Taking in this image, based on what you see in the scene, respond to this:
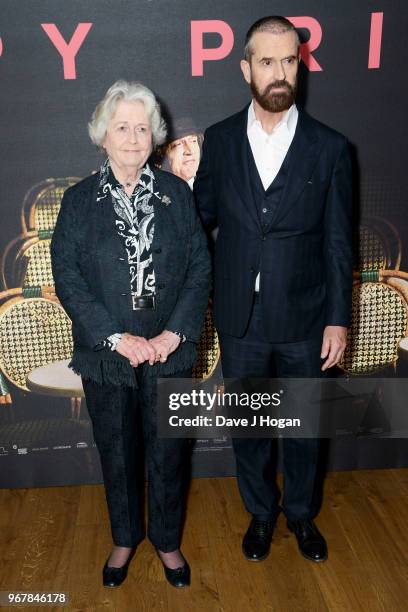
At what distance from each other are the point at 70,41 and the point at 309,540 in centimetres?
193

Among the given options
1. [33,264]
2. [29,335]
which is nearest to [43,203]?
[33,264]

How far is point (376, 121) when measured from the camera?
2.46m

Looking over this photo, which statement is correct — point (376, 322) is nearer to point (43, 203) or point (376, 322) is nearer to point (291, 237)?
point (291, 237)

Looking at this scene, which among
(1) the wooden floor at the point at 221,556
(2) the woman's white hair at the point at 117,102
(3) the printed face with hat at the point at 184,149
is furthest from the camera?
(3) the printed face with hat at the point at 184,149

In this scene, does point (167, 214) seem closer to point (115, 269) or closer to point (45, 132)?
point (115, 269)

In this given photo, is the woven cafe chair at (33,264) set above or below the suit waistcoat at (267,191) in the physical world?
below

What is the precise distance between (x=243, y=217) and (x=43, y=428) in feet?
4.20

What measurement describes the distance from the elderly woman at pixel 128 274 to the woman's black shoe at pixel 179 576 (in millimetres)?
380

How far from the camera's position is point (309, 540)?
2.34 meters

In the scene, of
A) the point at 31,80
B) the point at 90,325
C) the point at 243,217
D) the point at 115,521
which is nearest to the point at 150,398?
the point at 90,325

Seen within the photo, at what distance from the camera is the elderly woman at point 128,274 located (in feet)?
6.29

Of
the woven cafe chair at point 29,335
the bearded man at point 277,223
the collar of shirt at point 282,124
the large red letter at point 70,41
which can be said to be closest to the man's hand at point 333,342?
the bearded man at point 277,223

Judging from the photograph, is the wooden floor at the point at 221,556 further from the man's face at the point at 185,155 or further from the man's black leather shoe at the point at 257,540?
the man's face at the point at 185,155

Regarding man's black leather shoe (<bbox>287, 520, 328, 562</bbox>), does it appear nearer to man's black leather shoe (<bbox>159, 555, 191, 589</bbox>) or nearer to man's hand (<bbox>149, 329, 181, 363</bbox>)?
man's black leather shoe (<bbox>159, 555, 191, 589</bbox>)
